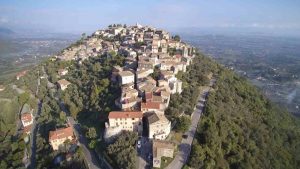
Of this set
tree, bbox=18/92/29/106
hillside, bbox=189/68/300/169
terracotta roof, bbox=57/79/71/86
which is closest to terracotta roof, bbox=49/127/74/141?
hillside, bbox=189/68/300/169

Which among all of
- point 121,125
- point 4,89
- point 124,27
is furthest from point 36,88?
point 124,27

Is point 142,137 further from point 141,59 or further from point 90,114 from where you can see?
point 141,59

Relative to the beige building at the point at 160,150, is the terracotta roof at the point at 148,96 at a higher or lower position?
higher

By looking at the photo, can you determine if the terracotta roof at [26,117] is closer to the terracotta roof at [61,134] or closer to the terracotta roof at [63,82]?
the terracotta roof at [63,82]

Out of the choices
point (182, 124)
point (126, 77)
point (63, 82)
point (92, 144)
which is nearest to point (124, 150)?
point (92, 144)

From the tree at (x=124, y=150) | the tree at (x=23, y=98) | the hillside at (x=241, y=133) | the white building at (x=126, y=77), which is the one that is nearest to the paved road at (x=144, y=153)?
the tree at (x=124, y=150)
